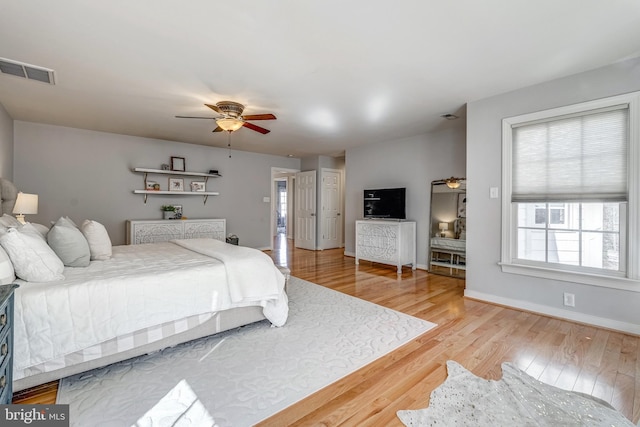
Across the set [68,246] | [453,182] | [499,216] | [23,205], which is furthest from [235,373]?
[453,182]

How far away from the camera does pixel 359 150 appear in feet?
20.9

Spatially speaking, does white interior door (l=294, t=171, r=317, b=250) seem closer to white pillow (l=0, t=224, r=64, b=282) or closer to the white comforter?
the white comforter

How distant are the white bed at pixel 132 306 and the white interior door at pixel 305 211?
4530 mm

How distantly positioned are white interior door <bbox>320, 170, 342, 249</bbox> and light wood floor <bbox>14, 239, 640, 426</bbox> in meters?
3.87

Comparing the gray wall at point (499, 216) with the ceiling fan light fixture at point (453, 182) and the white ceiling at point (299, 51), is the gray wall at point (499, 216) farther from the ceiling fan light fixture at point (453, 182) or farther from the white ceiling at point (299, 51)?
the ceiling fan light fixture at point (453, 182)

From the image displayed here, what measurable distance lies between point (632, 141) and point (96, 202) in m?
7.12

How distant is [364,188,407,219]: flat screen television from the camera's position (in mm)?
5402

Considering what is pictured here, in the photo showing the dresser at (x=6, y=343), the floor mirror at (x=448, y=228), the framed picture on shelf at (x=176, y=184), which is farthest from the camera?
the framed picture on shelf at (x=176, y=184)

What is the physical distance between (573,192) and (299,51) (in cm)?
299

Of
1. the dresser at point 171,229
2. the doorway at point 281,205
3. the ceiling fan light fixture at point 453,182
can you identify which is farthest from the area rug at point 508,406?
the doorway at point 281,205

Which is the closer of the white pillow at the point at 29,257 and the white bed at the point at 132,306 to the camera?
the white bed at the point at 132,306

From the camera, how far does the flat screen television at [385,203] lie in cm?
540

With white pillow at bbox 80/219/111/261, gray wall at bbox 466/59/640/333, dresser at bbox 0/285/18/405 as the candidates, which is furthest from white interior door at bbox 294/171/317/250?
dresser at bbox 0/285/18/405

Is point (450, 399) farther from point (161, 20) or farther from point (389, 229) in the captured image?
point (389, 229)
